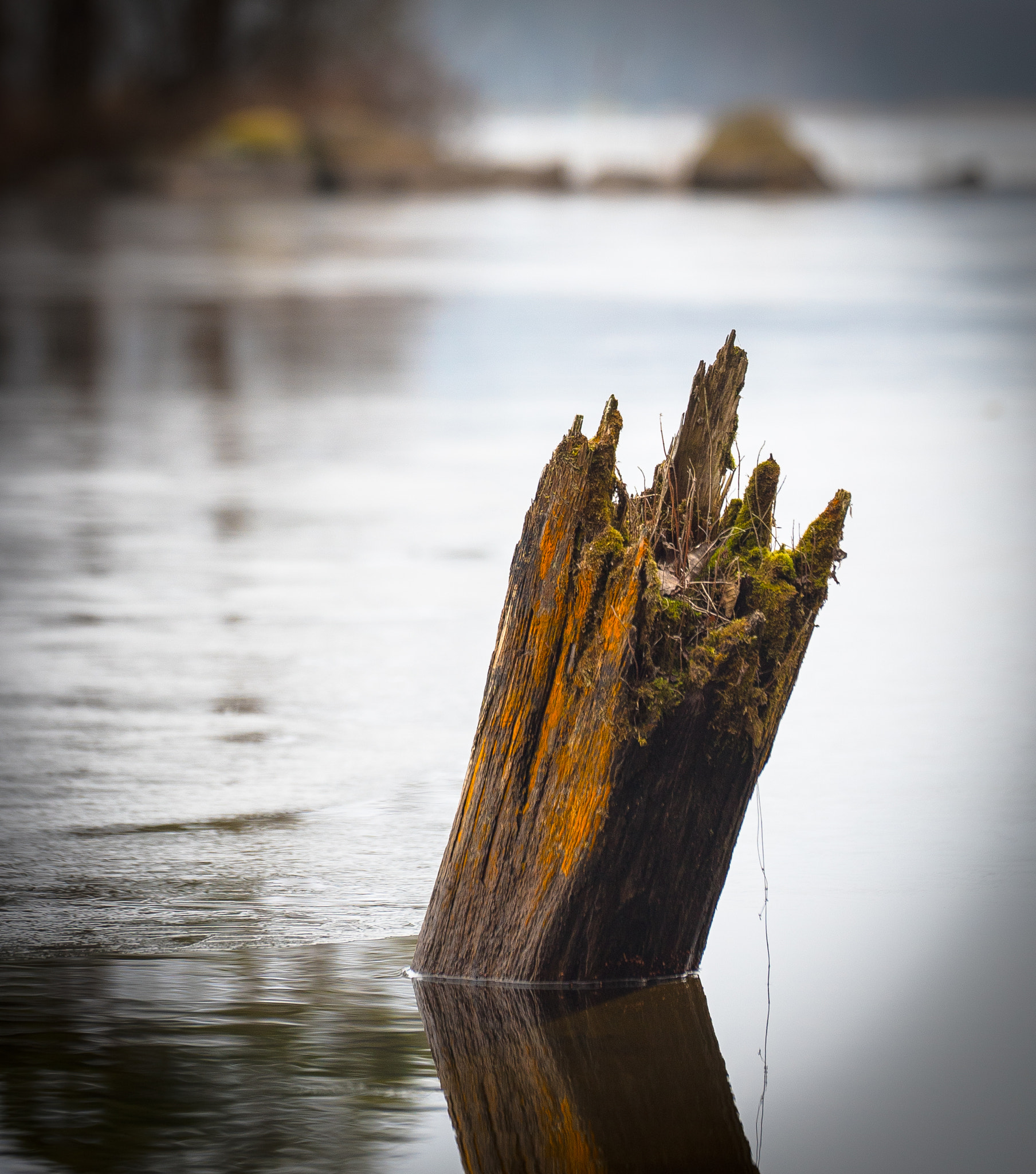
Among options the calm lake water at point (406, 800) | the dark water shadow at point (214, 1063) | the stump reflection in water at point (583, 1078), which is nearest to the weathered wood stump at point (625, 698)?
the stump reflection in water at point (583, 1078)

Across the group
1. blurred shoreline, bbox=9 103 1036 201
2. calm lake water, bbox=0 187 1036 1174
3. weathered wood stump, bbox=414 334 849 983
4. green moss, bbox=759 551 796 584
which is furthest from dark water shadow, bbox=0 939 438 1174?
blurred shoreline, bbox=9 103 1036 201

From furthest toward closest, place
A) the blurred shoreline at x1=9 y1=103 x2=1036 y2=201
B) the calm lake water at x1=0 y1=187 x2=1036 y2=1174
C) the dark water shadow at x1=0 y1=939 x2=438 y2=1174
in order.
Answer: the blurred shoreline at x1=9 y1=103 x2=1036 y2=201 < the calm lake water at x1=0 y1=187 x2=1036 y2=1174 < the dark water shadow at x1=0 y1=939 x2=438 y2=1174

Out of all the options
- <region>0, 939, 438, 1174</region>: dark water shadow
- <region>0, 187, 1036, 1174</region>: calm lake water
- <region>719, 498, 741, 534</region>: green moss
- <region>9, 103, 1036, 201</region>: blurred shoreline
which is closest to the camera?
<region>0, 939, 438, 1174</region>: dark water shadow

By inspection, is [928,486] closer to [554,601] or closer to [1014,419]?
[1014,419]

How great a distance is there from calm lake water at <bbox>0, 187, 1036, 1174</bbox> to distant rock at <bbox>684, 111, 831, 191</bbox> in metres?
53.4

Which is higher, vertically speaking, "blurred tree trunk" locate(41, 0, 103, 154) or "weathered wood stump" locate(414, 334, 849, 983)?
"blurred tree trunk" locate(41, 0, 103, 154)

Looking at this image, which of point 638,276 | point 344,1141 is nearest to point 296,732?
point 344,1141

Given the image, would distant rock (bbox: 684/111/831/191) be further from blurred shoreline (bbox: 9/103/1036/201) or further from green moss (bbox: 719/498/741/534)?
green moss (bbox: 719/498/741/534)

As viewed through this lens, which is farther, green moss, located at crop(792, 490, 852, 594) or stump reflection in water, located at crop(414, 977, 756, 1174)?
green moss, located at crop(792, 490, 852, 594)


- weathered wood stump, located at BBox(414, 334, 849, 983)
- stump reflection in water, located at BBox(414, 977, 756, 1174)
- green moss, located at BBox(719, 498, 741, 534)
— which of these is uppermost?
green moss, located at BBox(719, 498, 741, 534)

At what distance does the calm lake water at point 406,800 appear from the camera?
4.70 meters

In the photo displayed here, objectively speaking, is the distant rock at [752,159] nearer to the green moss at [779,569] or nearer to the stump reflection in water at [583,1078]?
the green moss at [779,569]

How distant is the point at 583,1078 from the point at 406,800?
221 cm

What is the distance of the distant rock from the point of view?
71.6 m
